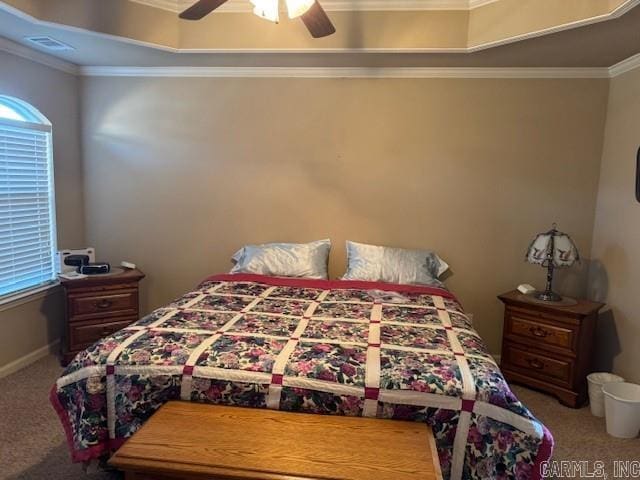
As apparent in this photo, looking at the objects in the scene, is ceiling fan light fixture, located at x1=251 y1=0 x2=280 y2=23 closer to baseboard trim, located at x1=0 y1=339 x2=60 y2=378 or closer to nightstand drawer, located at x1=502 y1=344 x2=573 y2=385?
nightstand drawer, located at x1=502 y1=344 x2=573 y2=385

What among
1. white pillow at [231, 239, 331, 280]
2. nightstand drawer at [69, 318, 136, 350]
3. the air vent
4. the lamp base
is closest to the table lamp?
the lamp base

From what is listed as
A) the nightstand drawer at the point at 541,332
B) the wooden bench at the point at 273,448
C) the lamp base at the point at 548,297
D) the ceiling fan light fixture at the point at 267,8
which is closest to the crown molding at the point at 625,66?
the lamp base at the point at 548,297

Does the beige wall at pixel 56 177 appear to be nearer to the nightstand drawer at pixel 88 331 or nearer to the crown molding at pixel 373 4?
the nightstand drawer at pixel 88 331

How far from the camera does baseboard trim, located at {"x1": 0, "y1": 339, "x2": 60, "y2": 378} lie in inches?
121

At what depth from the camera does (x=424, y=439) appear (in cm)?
164

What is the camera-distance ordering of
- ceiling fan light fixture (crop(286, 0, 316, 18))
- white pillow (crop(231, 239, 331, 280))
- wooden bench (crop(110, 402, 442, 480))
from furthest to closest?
1. white pillow (crop(231, 239, 331, 280))
2. ceiling fan light fixture (crop(286, 0, 316, 18))
3. wooden bench (crop(110, 402, 442, 480))

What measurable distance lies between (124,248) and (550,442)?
344cm

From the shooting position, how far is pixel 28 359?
328 cm

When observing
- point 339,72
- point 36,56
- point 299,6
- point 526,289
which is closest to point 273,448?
point 299,6

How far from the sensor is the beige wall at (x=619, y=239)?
2.83 meters

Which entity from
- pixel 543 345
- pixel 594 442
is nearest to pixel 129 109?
pixel 543 345

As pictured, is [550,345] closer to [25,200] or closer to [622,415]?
[622,415]

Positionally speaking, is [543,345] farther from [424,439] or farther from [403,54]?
[403,54]

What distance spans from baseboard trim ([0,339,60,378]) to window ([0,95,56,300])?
505mm
